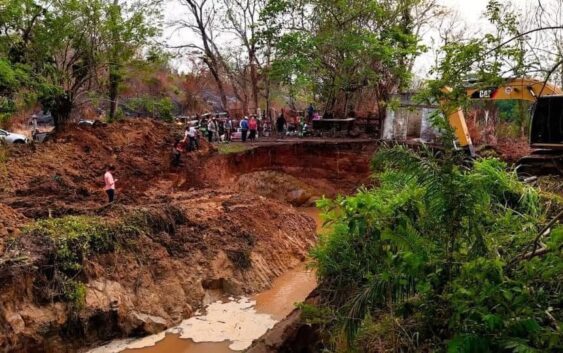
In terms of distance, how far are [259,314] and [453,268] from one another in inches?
339

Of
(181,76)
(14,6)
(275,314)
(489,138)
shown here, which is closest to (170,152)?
(14,6)

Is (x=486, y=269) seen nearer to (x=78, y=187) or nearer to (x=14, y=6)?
(x=78, y=187)

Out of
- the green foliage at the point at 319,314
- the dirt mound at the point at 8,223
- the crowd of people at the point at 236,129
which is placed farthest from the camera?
the crowd of people at the point at 236,129

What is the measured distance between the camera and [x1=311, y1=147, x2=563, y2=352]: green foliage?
400 centimetres

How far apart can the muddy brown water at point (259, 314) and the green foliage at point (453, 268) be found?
4359mm

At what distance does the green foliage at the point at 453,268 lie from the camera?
400 centimetres

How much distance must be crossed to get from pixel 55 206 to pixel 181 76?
101 feet

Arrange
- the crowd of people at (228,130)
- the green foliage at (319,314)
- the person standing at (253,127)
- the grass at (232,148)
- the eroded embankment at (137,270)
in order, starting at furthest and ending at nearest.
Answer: the person standing at (253,127), the grass at (232,148), the crowd of people at (228,130), the eroded embankment at (137,270), the green foliage at (319,314)

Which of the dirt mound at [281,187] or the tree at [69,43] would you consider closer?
the tree at [69,43]

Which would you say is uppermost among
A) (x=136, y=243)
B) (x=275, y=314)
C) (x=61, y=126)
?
(x=61, y=126)

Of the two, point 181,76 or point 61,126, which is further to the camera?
point 181,76

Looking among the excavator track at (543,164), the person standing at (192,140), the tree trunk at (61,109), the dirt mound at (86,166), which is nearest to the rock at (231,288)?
the dirt mound at (86,166)

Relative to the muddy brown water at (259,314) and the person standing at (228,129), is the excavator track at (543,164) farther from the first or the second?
the person standing at (228,129)

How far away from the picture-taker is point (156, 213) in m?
13.9
